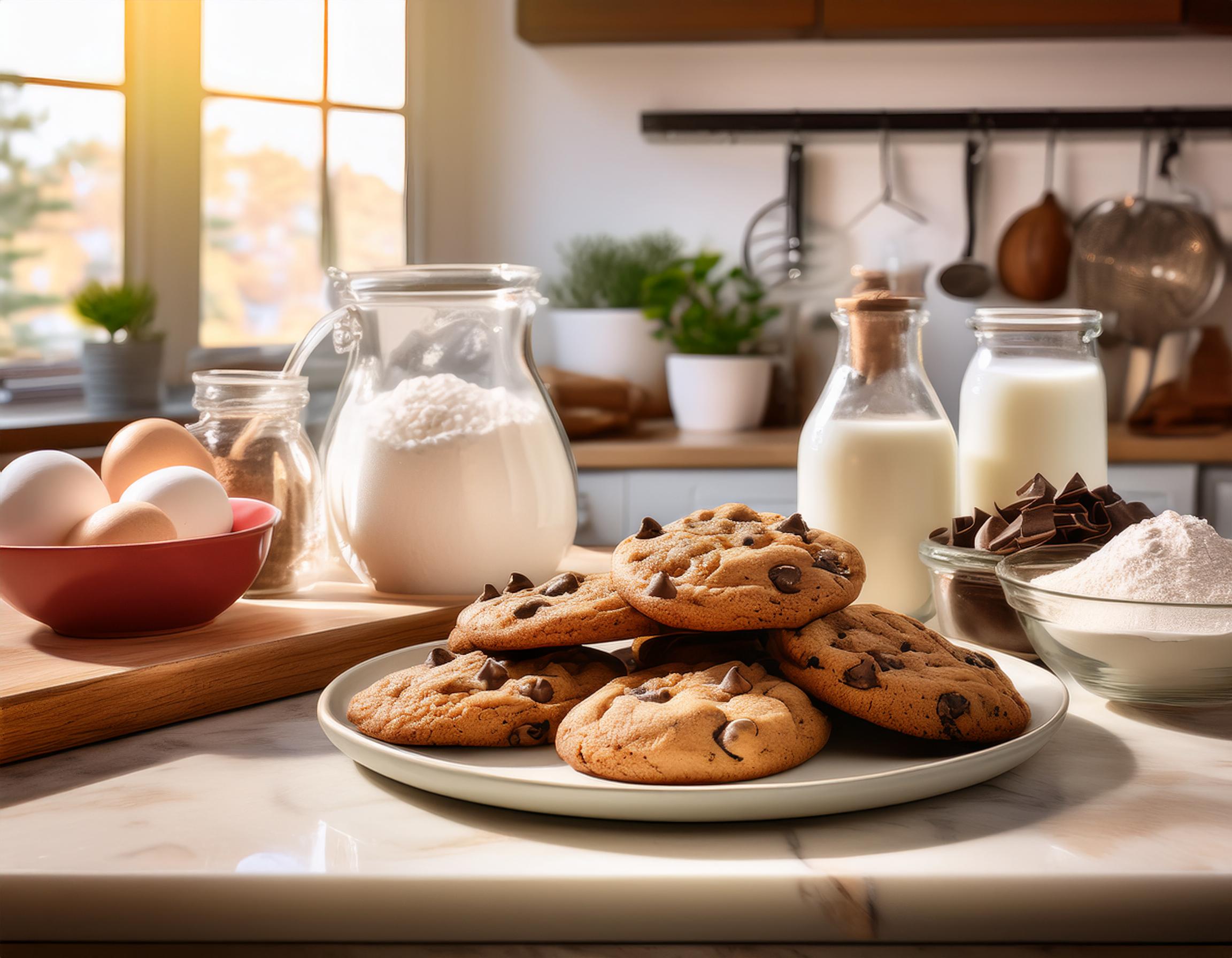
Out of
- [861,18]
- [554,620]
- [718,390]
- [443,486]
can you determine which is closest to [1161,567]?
[554,620]

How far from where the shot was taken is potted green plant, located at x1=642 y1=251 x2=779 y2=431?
103 inches

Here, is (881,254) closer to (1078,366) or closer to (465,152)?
(465,152)

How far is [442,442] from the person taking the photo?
96cm

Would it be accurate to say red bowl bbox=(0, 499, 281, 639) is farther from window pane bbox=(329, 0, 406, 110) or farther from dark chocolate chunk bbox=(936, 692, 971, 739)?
window pane bbox=(329, 0, 406, 110)

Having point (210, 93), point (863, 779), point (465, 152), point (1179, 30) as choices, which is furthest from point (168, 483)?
point (1179, 30)

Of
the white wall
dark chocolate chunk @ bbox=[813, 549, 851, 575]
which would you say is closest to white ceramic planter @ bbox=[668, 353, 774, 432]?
the white wall

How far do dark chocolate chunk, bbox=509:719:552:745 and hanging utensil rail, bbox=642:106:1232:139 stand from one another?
244cm

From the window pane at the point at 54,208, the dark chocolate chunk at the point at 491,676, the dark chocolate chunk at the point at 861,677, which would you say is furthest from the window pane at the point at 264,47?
the dark chocolate chunk at the point at 861,677

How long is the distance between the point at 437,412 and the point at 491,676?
1.29 ft

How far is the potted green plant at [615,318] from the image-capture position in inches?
110

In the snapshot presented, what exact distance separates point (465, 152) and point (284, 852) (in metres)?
2.65

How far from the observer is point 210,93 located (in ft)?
7.85

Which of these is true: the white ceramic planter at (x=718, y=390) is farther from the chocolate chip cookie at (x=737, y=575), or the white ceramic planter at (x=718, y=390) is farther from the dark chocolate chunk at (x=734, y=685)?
the dark chocolate chunk at (x=734, y=685)

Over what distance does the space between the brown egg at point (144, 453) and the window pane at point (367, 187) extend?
5.87 ft
